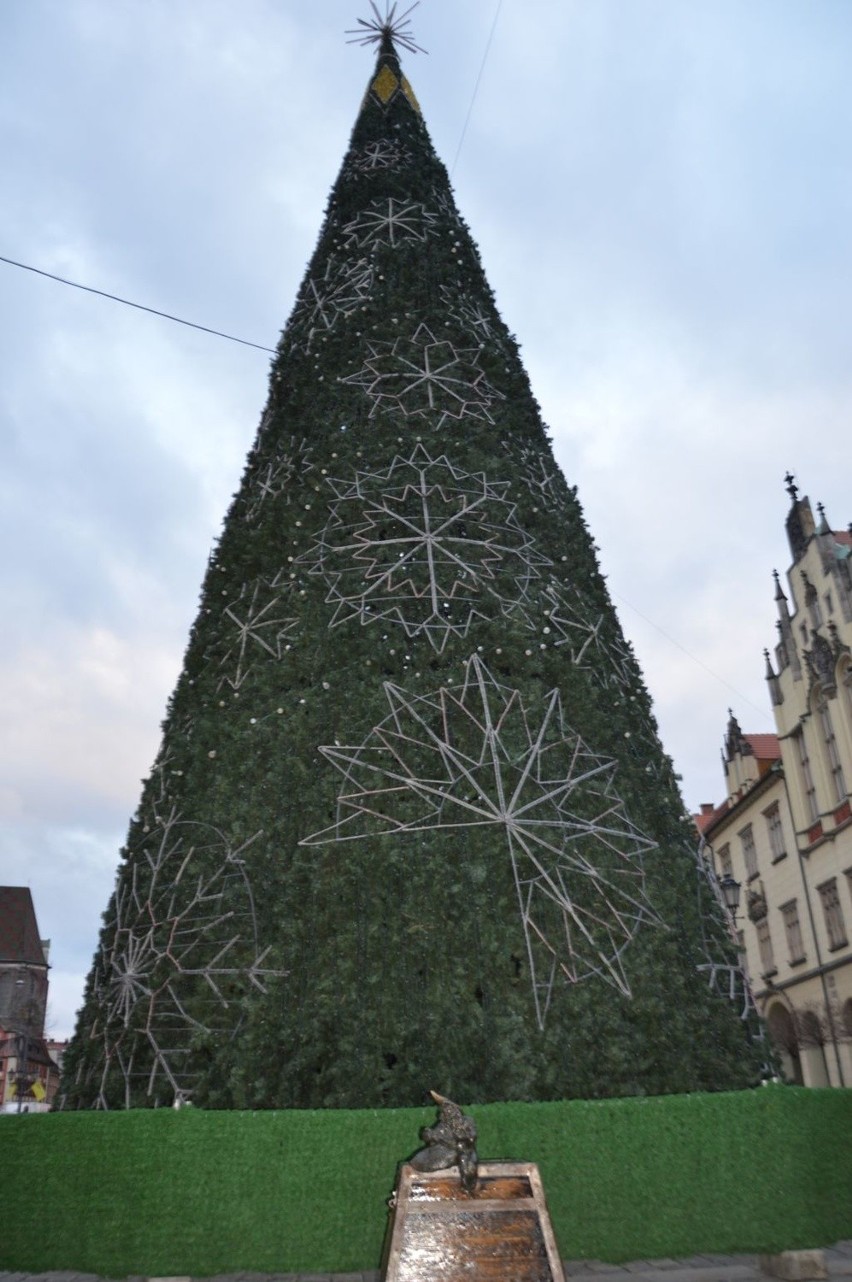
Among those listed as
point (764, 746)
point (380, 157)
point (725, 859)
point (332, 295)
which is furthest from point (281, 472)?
point (764, 746)

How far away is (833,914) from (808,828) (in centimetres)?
269

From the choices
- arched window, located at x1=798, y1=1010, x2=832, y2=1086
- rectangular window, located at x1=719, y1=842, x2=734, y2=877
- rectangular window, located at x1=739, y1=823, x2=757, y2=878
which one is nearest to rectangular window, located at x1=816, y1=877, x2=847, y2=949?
arched window, located at x1=798, y1=1010, x2=832, y2=1086

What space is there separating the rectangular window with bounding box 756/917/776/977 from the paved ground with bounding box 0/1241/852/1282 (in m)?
27.0

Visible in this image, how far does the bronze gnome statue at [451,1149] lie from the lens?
3.86 metres

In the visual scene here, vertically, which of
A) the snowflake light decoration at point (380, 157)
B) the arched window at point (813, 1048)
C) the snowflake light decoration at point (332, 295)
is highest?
the snowflake light decoration at point (380, 157)

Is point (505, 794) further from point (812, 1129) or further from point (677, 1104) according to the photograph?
point (812, 1129)

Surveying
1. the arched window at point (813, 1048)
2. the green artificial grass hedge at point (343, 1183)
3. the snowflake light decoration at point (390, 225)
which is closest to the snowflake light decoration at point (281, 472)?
the snowflake light decoration at point (390, 225)

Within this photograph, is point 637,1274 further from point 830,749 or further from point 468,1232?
point 830,749

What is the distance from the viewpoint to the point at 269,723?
8430mm

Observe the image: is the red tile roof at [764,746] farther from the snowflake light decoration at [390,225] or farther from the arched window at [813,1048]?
the snowflake light decoration at [390,225]

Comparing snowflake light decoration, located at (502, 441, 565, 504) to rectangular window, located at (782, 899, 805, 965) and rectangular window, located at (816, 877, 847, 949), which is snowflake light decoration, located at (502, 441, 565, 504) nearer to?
rectangular window, located at (816, 877, 847, 949)

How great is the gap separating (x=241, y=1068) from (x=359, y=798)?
2236mm

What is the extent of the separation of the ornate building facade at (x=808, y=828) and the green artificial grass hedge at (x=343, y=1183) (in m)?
18.5

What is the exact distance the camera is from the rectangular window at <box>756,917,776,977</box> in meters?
31.0
